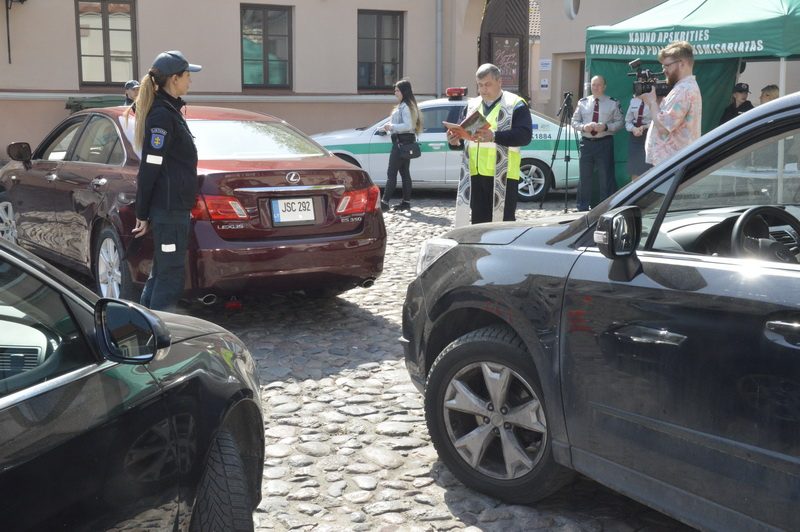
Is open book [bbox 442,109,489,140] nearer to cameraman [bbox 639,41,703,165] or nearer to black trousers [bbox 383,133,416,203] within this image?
cameraman [bbox 639,41,703,165]

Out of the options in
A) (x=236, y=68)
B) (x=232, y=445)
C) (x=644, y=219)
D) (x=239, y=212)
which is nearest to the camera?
(x=232, y=445)

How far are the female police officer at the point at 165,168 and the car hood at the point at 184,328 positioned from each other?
7.94 ft

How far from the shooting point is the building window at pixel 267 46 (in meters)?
20.4

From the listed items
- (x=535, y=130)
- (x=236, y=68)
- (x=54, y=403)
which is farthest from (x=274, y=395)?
(x=236, y=68)

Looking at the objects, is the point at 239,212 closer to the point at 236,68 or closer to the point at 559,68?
the point at 236,68

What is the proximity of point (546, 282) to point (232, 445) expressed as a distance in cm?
133

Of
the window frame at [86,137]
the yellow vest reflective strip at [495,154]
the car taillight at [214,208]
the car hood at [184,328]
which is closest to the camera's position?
the car hood at [184,328]

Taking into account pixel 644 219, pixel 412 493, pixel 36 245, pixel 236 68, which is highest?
pixel 236 68

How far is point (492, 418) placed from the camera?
3857 millimetres

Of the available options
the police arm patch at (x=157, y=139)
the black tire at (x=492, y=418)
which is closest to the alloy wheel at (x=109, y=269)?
the police arm patch at (x=157, y=139)

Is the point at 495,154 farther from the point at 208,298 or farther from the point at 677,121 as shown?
the point at 208,298

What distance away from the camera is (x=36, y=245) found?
7.89 meters

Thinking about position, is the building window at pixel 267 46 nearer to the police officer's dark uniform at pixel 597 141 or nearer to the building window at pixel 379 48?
the building window at pixel 379 48

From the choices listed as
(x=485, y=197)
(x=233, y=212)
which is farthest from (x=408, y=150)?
(x=233, y=212)
